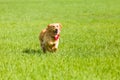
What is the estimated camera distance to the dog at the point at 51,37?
443 inches

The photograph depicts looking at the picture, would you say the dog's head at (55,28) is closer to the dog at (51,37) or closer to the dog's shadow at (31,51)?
the dog at (51,37)

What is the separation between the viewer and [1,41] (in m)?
14.8

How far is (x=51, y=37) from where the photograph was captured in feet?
37.3

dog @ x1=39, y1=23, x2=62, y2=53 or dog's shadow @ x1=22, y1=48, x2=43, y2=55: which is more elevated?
dog @ x1=39, y1=23, x2=62, y2=53

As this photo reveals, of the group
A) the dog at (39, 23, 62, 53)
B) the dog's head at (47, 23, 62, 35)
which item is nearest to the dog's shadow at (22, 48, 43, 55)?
the dog at (39, 23, 62, 53)

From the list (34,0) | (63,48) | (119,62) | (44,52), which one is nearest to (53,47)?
(44,52)

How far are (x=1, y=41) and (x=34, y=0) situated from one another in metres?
41.1

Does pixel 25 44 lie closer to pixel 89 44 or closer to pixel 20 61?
pixel 89 44

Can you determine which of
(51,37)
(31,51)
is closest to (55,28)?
(51,37)

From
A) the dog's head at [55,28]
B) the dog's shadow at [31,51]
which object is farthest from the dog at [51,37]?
the dog's shadow at [31,51]

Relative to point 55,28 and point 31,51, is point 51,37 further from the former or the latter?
point 31,51

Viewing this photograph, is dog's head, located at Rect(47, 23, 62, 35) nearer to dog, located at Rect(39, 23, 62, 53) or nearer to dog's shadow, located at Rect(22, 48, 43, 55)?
dog, located at Rect(39, 23, 62, 53)

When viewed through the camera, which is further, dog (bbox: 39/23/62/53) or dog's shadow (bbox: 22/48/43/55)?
dog's shadow (bbox: 22/48/43/55)

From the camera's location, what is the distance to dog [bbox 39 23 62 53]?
443 inches
